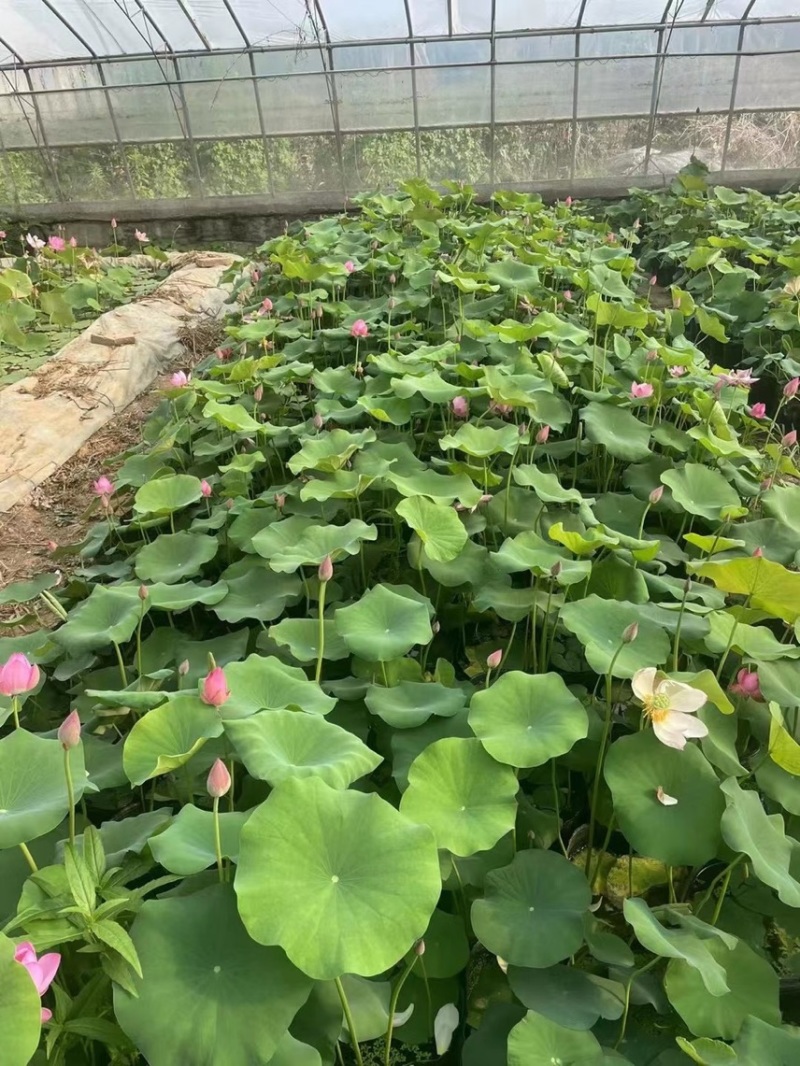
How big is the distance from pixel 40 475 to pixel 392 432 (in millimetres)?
1894

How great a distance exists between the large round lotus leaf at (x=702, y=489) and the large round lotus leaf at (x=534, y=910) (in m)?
0.98

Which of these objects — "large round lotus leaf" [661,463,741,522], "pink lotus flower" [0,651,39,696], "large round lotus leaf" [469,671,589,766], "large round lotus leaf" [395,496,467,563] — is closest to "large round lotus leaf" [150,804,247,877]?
"pink lotus flower" [0,651,39,696]

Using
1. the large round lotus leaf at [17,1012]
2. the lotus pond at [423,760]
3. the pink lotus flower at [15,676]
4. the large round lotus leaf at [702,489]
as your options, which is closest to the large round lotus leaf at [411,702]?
the lotus pond at [423,760]

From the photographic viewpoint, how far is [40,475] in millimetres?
3350

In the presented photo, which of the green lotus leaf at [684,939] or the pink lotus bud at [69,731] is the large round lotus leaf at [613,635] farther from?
the pink lotus bud at [69,731]

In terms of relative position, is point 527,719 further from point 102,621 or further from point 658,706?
point 102,621

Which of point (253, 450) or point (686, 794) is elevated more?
point (686, 794)

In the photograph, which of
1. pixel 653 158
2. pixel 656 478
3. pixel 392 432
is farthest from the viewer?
pixel 653 158

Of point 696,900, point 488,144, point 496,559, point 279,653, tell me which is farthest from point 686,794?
point 488,144

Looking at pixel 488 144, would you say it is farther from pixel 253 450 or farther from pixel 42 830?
pixel 42 830

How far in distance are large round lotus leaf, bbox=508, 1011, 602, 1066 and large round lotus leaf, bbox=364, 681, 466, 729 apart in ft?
1.38

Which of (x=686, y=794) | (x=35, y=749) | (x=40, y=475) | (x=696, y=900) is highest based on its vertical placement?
(x=35, y=749)

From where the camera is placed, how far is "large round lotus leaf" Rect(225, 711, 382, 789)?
895 mm

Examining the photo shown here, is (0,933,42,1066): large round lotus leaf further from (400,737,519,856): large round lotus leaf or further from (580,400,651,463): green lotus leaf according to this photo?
(580,400,651,463): green lotus leaf
